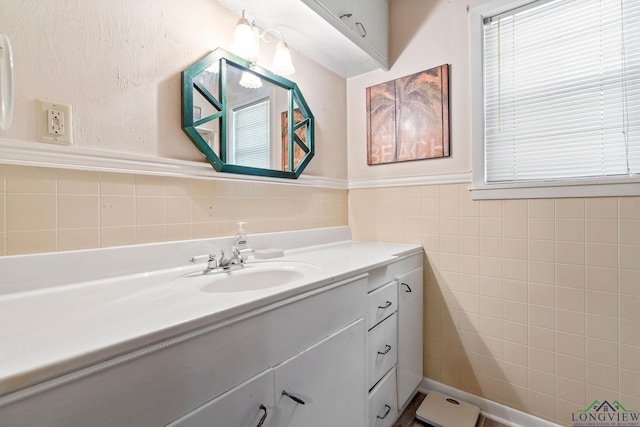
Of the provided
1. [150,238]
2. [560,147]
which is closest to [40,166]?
[150,238]

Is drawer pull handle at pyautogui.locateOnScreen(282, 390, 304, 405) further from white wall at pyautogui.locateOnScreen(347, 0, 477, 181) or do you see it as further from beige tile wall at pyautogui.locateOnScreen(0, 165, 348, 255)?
white wall at pyautogui.locateOnScreen(347, 0, 477, 181)

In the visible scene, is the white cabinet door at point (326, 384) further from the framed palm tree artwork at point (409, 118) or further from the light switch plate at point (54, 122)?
the framed palm tree artwork at point (409, 118)

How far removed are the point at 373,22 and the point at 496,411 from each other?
2.24m

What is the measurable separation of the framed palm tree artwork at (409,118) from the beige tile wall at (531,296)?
24 centimetres

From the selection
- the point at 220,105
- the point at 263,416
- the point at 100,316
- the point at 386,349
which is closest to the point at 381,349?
the point at 386,349

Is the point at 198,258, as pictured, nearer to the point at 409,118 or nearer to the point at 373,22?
the point at 409,118

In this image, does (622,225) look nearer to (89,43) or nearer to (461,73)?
(461,73)

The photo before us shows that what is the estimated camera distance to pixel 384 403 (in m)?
1.25

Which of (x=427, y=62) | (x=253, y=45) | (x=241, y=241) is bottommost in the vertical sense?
(x=241, y=241)

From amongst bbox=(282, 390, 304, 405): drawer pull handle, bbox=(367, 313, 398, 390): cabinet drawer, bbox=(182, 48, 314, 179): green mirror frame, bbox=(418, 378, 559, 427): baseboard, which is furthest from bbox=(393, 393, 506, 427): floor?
bbox=(182, 48, 314, 179): green mirror frame

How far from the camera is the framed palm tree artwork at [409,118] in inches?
62.4

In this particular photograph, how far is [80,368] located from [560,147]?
184 cm

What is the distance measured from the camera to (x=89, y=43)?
35.3 inches

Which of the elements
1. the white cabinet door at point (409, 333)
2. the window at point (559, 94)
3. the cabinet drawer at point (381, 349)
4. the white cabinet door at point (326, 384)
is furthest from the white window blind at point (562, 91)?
the white cabinet door at point (326, 384)
